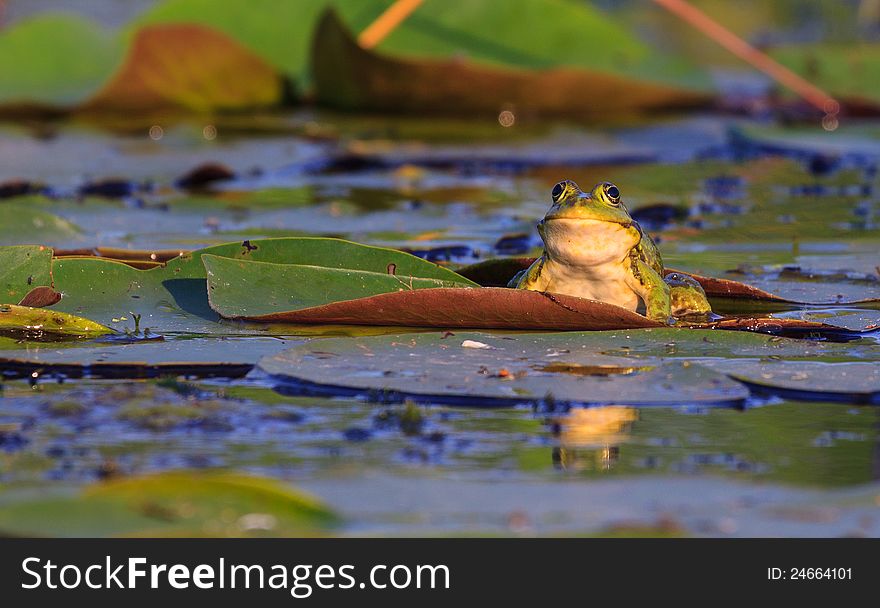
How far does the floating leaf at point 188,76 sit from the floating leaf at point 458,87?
0.57 meters

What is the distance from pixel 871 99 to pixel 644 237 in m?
7.01

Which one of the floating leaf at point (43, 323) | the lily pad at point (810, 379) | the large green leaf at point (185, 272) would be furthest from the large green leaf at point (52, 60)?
the lily pad at point (810, 379)

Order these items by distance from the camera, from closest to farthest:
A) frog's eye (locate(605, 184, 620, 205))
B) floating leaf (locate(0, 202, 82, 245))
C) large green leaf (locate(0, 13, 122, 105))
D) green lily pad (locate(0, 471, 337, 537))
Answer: green lily pad (locate(0, 471, 337, 537)) → frog's eye (locate(605, 184, 620, 205)) → floating leaf (locate(0, 202, 82, 245)) → large green leaf (locate(0, 13, 122, 105))

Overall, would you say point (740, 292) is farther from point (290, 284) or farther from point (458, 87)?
point (458, 87)

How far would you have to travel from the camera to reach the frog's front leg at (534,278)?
14.6ft

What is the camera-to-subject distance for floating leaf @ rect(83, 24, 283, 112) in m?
10.6

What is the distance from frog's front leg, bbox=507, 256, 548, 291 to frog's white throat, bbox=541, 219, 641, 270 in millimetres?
55

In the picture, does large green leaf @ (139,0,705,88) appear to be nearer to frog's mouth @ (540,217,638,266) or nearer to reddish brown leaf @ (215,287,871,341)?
frog's mouth @ (540,217,638,266)

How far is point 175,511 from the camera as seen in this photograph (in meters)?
2.53

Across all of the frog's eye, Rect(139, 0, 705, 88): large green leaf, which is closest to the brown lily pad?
the frog's eye

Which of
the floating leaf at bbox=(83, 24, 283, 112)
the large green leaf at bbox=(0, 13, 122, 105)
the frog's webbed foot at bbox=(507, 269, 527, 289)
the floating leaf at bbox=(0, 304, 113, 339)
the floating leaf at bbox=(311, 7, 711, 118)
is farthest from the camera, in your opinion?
the large green leaf at bbox=(0, 13, 122, 105)

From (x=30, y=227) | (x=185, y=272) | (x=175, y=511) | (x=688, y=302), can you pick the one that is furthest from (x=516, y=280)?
(x=175, y=511)

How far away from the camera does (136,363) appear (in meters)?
3.64

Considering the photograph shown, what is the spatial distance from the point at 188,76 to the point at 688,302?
7.48m
